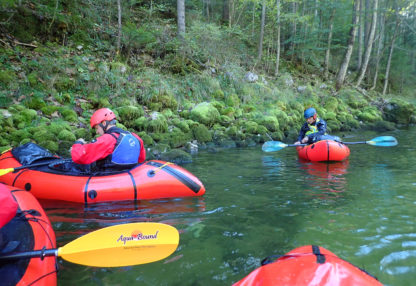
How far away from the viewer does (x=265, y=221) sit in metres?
3.12

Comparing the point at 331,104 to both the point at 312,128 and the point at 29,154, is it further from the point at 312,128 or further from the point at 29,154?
the point at 29,154

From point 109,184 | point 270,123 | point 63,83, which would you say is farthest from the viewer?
point 270,123

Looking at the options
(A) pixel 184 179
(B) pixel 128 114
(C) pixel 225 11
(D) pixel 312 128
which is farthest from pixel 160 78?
(C) pixel 225 11

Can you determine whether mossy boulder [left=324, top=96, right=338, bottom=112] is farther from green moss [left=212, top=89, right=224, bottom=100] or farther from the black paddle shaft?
the black paddle shaft

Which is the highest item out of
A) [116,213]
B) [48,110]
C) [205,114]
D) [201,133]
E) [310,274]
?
[48,110]

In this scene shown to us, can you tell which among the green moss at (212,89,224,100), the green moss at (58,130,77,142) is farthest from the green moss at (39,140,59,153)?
the green moss at (212,89,224,100)

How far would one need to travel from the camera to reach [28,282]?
167 centimetres

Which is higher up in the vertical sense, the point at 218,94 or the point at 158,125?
the point at 218,94

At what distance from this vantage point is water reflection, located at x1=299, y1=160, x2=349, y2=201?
4.03 metres

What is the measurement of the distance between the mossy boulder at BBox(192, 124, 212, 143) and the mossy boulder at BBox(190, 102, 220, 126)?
616 millimetres

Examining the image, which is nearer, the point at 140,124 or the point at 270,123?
the point at 140,124

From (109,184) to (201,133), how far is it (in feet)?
15.4

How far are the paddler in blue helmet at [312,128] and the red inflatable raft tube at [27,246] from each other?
5.80 metres

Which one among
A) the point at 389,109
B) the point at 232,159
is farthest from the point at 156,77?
the point at 389,109
